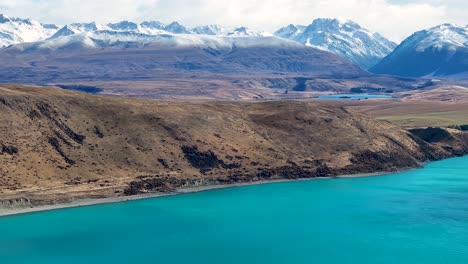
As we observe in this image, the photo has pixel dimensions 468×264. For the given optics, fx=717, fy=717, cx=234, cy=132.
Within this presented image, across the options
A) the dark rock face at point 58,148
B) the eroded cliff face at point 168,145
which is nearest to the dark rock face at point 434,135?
the eroded cliff face at point 168,145

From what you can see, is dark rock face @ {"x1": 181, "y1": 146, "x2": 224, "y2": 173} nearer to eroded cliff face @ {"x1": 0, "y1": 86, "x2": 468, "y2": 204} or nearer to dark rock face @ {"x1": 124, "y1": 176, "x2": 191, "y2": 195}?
eroded cliff face @ {"x1": 0, "y1": 86, "x2": 468, "y2": 204}

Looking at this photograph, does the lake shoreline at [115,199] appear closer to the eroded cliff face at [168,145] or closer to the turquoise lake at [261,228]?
the eroded cliff face at [168,145]

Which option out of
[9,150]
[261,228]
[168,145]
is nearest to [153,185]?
[168,145]

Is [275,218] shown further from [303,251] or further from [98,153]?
[98,153]

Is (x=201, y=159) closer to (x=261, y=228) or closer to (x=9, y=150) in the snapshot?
(x=9, y=150)

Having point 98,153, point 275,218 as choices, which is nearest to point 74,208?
point 98,153
